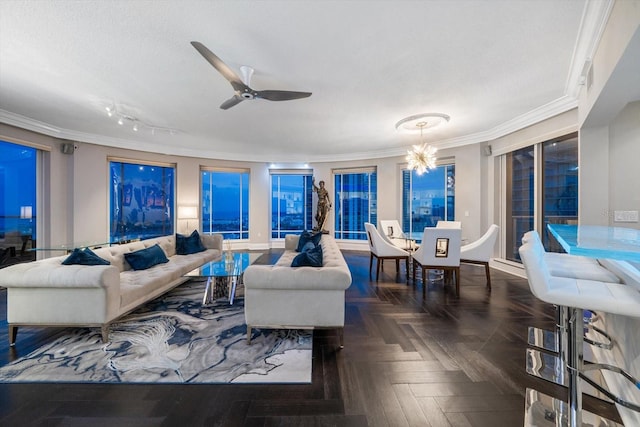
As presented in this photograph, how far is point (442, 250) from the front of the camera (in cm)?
362

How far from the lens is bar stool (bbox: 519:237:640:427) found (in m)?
1.10

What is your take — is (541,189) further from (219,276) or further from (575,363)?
(219,276)

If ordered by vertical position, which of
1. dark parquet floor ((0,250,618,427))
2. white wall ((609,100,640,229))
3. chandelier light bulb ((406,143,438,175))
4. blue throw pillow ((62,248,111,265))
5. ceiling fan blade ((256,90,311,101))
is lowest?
dark parquet floor ((0,250,618,427))

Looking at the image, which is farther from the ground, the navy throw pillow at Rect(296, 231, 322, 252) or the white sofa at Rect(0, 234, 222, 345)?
the navy throw pillow at Rect(296, 231, 322, 252)

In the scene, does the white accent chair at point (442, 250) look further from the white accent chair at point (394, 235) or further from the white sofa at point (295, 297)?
the white sofa at point (295, 297)

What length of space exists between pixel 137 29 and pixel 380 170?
18.6 feet

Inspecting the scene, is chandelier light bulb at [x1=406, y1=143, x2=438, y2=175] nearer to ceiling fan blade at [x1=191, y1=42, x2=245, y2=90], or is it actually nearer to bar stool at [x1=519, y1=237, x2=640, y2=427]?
ceiling fan blade at [x1=191, y1=42, x2=245, y2=90]

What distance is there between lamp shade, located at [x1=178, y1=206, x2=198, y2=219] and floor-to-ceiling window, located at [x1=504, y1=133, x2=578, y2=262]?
265 inches

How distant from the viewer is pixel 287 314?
2201 mm

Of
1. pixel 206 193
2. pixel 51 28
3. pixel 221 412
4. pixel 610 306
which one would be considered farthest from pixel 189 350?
pixel 206 193

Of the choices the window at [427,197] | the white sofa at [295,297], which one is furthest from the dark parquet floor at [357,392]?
the window at [427,197]

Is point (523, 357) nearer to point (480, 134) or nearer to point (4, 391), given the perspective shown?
point (4, 391)

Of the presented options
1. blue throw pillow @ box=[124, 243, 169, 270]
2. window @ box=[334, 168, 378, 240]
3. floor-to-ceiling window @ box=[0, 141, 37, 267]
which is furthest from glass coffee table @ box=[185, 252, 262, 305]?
window @ box=[334, 168, 378, 240]

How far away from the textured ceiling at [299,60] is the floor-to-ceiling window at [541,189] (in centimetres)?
59
